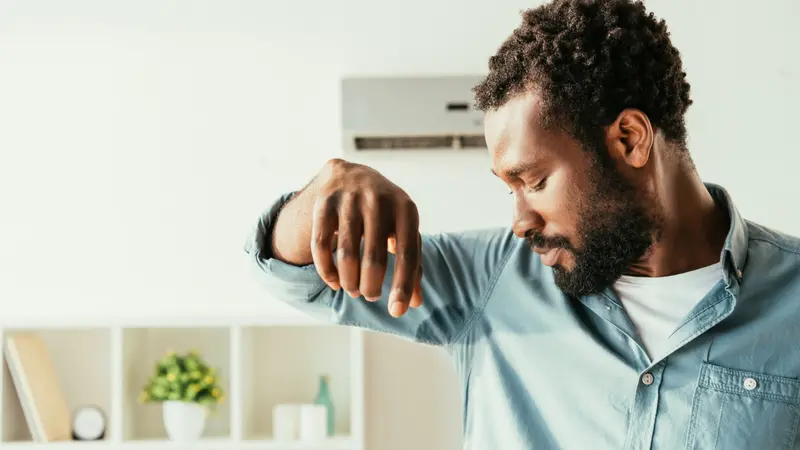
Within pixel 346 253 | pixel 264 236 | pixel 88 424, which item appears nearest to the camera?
pixel 346 253

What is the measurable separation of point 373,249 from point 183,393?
1631 mm

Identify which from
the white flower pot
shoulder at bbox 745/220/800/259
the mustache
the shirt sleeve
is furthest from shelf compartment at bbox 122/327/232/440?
shoulder at bbox 745/220/800/259

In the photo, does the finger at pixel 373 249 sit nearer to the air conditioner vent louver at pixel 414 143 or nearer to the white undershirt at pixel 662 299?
the white undershirt at pixel 662 299

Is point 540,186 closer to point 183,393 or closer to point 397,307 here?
point 397,307

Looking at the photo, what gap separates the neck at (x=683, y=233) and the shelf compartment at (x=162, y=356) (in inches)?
61.9

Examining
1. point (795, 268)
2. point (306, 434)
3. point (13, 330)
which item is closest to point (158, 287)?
point (13, 330)

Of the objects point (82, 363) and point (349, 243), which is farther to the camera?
point (82, 363)

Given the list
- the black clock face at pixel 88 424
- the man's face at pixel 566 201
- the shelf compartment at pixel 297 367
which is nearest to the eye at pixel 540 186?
the man's face at pixel 566 201

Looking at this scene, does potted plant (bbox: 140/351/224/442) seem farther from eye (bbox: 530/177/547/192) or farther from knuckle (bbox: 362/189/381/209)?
knuckle (bbox: 362/189/381/209)

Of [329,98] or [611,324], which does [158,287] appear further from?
[611,324]

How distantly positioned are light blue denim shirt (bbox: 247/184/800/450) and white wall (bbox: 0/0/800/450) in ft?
4.15

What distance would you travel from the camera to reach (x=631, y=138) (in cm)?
126

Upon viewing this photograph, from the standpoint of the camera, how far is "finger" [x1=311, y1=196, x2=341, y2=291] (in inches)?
37.5

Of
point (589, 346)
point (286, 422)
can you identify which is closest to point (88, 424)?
point (286, 422)
